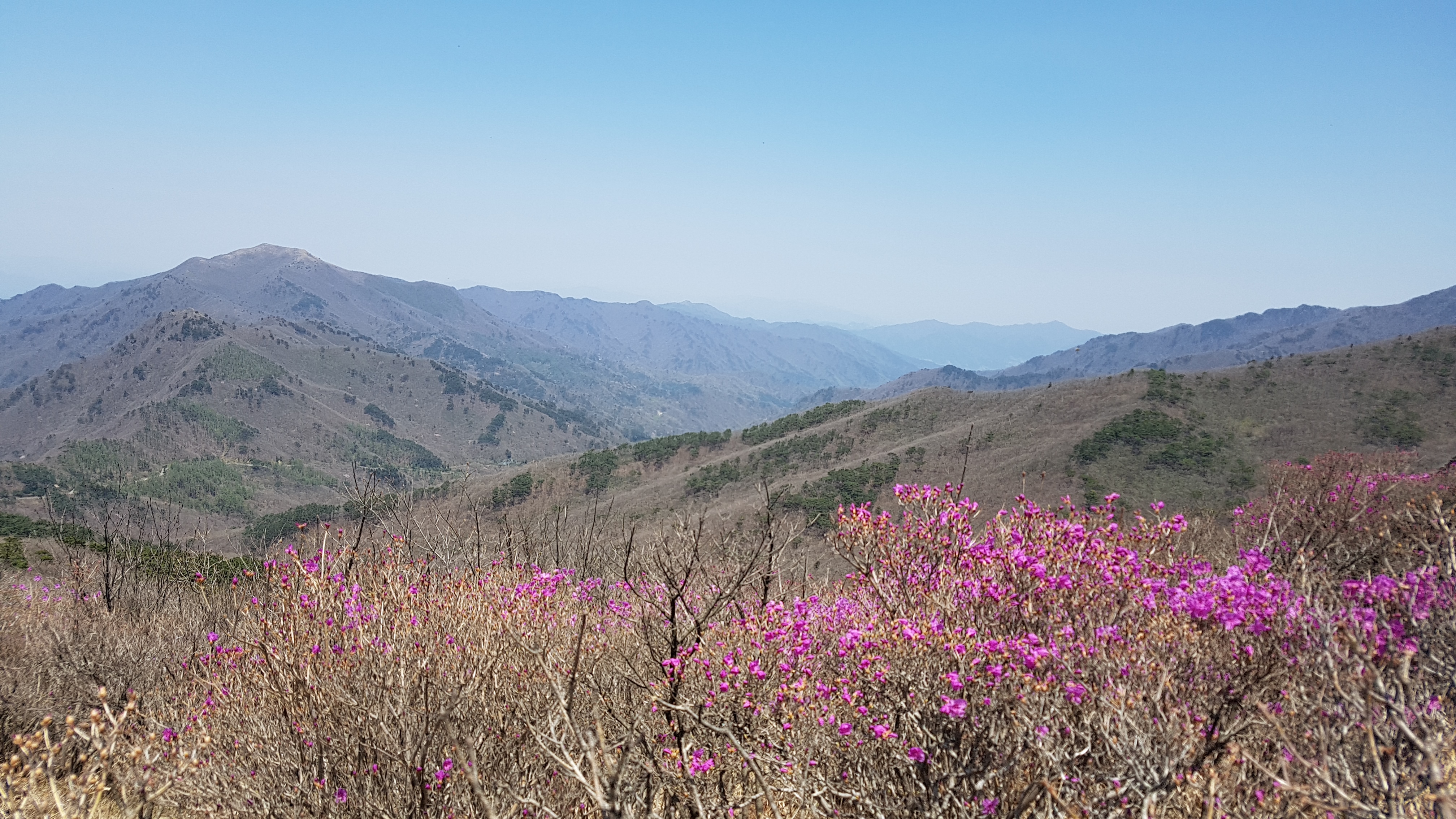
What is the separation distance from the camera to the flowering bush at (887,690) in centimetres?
490

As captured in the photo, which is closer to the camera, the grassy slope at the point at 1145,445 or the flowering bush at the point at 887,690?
the flowering bush at the point at 887,690

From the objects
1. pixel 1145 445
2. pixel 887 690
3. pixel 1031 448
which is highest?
pixel 887 690

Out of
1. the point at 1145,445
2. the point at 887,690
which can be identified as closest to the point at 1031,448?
the point at 1145,445

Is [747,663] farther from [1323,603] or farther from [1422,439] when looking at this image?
[1422,439]

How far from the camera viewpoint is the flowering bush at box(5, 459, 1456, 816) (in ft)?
16.1

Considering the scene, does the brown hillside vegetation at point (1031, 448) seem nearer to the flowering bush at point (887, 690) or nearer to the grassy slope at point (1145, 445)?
the grassy slope at point (1145, 445)

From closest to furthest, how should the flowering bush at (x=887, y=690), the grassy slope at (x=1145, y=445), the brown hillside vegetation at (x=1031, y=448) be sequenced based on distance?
the flowering bush at (x=887, y=690) → the grassy slope at (x=1145, y=445) → the brown hillside vegetation at (x=1031, y=448)

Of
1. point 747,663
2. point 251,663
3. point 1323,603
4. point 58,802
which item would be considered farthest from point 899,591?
point 251,663

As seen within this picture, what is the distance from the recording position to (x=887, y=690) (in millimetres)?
6266

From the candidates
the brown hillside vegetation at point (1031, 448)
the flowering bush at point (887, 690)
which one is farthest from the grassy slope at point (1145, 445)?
the flowering bush at point (887, 690)

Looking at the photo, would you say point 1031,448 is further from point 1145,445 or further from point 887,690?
point 887,690

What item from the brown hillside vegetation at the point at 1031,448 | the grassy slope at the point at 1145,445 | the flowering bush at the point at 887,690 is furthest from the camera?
the brown hillside vegetation at the point at 1031,448

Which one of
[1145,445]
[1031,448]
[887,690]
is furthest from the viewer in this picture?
[1031,448]

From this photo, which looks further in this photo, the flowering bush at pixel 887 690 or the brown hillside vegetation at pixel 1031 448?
the brown hillside vegetation at pixel 1031 448
